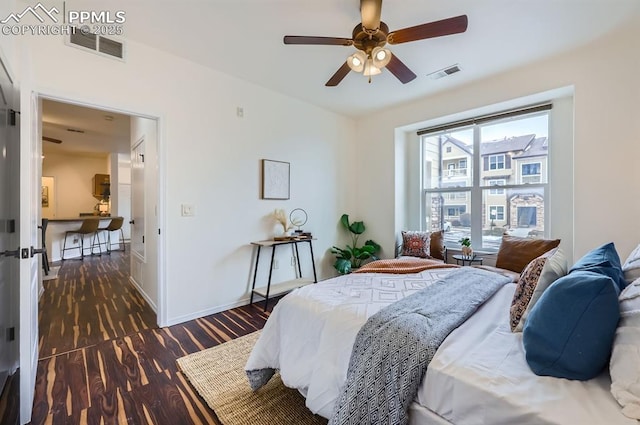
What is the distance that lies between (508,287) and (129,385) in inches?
107

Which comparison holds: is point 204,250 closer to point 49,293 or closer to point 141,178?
point 141,178

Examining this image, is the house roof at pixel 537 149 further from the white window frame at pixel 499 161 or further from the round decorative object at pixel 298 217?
the round decorative object at pixel 298 217

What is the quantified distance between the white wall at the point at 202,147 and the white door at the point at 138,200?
1098 mm

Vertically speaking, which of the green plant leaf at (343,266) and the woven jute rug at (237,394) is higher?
the green plant leaf at (343,266)

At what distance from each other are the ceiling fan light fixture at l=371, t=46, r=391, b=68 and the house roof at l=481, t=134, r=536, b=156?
8.14ft

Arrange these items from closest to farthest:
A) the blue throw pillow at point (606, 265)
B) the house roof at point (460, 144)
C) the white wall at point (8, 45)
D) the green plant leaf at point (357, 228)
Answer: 1. the blue throw pillow at point (606, 265)
2. the white wall at point (8, 45)
3. the house roof at point (460, 144)
4. the green plant leaf at point (357, 228)

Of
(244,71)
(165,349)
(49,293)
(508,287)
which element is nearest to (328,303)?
(508,287)

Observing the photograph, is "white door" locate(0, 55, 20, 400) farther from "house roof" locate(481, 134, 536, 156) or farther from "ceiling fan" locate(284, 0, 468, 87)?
"house roof" locate(481, 134, 536, 156)

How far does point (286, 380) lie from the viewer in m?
1.56

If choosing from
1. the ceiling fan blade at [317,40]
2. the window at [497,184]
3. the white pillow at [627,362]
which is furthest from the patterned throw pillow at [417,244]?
the white pillow at [627,362]

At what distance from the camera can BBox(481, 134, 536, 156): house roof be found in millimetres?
3513

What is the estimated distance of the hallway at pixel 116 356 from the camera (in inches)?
65.6

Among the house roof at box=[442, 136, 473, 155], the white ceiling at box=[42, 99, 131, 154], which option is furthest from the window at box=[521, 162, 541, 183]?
the white ceiling at box=[42, 99, 131, 154]

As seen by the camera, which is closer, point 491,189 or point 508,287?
point 508,287
